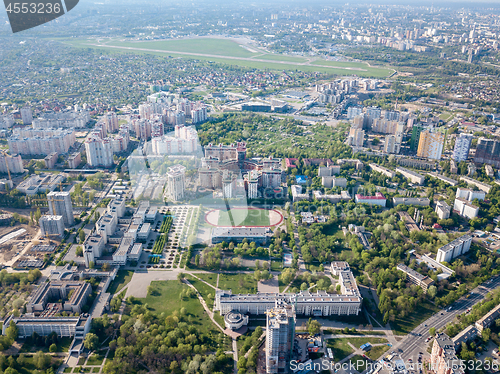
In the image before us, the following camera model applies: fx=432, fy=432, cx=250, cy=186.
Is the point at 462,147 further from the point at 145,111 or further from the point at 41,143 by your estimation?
the point at 41,143

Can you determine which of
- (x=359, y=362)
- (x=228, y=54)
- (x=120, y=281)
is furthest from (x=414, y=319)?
(x=228, y=54)

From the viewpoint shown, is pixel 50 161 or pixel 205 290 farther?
pixel 50 161

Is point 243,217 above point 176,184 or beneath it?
beneath

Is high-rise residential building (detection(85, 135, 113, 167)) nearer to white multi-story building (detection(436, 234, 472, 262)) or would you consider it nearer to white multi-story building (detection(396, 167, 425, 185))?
white multi-story building (detection(396, 167, 425, 185))

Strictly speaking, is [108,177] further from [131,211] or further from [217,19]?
[217,19]

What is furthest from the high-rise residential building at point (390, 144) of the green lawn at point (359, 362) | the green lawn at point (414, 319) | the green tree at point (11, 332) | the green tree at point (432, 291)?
the green tree at point (11, 332)

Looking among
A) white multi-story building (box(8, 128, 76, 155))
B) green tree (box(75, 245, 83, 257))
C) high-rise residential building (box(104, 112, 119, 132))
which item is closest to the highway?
green tree (box(75, 245, 83, 257))
